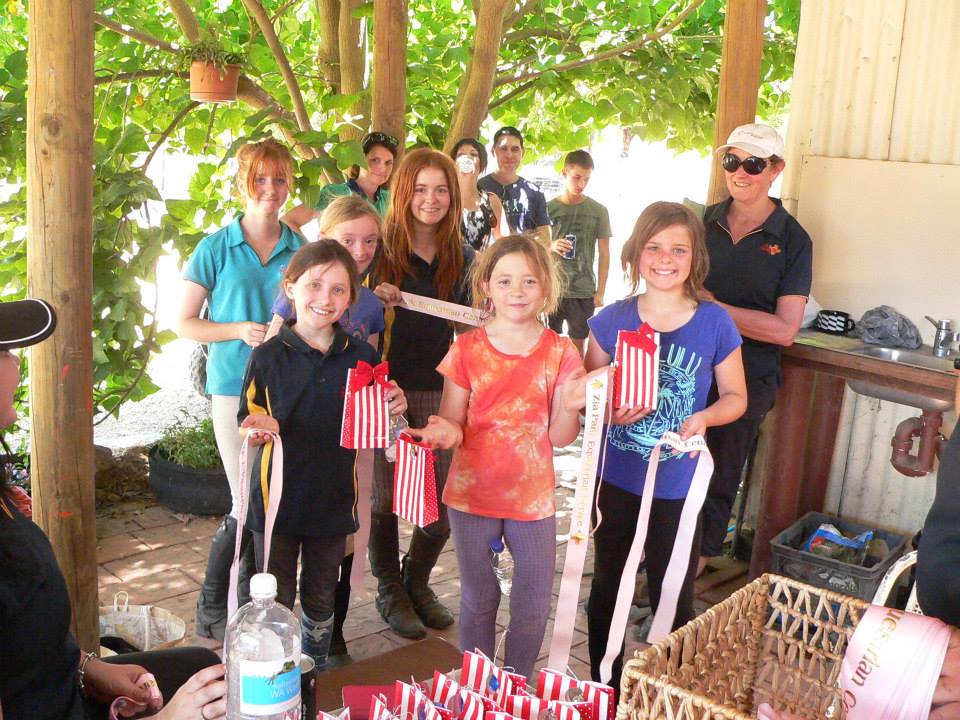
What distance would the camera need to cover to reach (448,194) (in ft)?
12.1

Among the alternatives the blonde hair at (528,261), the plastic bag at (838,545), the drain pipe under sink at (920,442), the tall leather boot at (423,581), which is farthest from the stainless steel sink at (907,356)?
the tall leather boot at (423,581)

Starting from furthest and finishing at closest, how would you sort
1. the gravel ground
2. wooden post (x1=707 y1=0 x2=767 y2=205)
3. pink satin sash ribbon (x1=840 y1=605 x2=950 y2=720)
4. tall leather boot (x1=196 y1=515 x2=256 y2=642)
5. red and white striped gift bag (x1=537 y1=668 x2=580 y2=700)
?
the gravel ground → wooden post (x1=707 y1=0 x2=767 y2=205) → tall leather boot (x1=196 y1=515 x2=256 y2=642) → red and white striped gift bag (x1=537 y1=668 x2=580 y2=700) → pink satin sash ribbon (x1=840 y1=605 x2=950 y2=720)

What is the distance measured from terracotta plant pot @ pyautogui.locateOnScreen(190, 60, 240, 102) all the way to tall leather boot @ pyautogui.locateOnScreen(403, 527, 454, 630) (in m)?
2.41

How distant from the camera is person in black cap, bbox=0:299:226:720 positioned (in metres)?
1.83

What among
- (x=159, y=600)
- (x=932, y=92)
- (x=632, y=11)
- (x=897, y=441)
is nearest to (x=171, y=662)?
(x=159, y=600)

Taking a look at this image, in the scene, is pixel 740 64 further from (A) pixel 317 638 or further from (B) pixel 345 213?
(A) pixel 317 638

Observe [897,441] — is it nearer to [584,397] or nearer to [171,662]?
[584,397]

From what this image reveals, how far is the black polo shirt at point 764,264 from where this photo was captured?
3902mm

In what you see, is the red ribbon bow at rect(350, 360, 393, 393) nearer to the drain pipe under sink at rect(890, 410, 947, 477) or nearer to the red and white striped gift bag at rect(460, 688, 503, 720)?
the red and white striped gift bag at rect(460, 688, 503, 720)

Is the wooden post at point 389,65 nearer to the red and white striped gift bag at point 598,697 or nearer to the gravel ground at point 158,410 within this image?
the gravel ground at point 158,410

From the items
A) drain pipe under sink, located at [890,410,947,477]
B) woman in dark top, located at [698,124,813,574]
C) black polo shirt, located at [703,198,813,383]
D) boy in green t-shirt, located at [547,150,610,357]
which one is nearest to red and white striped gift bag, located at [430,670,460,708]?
woman in dark top, located at [698,124,813,574]

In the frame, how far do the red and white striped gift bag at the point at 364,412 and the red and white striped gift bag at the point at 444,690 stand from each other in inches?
44.4

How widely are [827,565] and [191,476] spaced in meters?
3.15

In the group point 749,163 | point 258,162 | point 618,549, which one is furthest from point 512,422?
point 749,163
